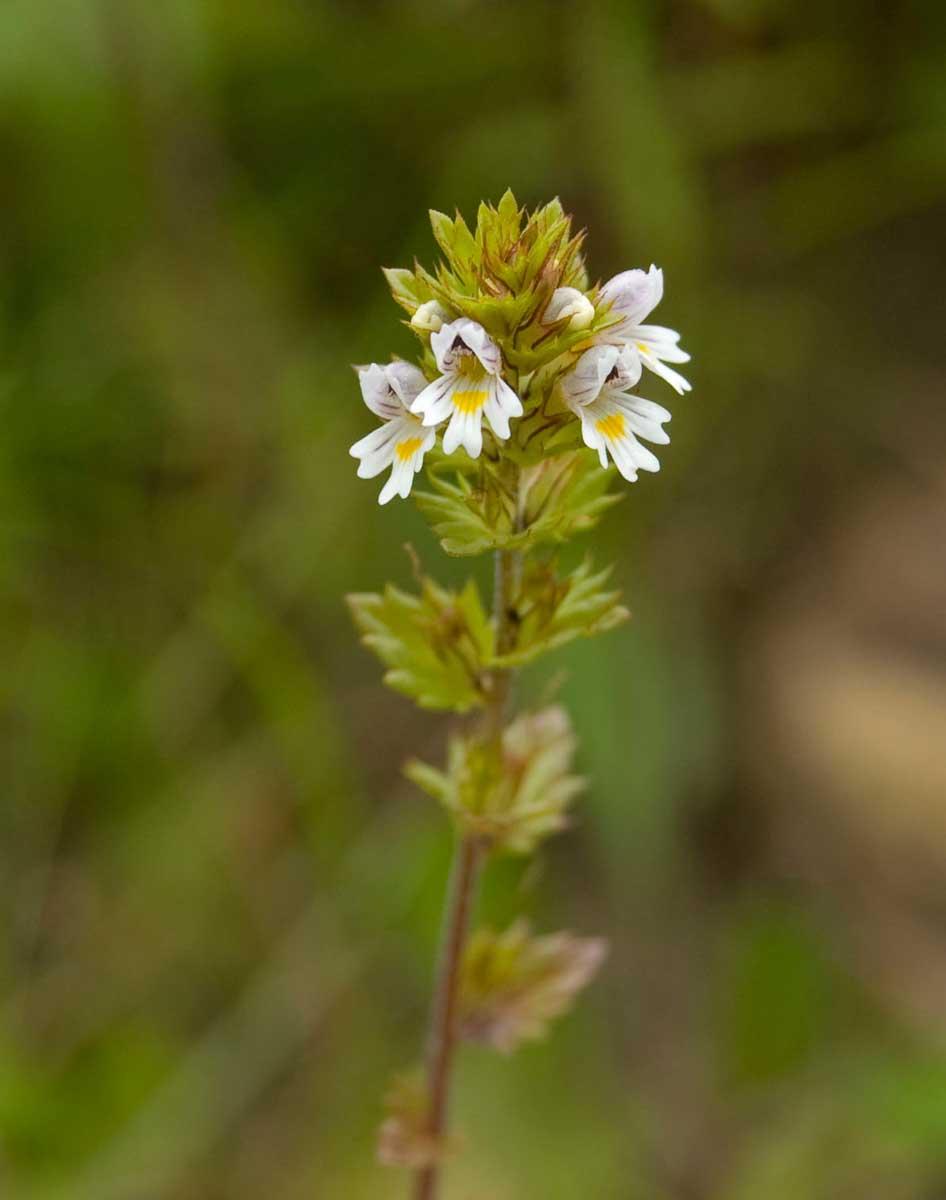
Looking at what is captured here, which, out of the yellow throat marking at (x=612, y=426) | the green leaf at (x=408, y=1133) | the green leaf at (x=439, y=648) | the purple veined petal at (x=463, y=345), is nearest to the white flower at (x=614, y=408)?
the yellow throat marking at (x=612, y=426)

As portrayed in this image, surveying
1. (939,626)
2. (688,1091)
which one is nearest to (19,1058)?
(688,1091)

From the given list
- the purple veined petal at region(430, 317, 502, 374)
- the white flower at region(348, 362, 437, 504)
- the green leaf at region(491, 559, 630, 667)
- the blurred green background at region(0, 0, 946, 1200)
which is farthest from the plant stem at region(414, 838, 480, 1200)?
the blurred green background at region(0, 0, 946, 1200)

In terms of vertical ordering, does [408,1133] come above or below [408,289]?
below

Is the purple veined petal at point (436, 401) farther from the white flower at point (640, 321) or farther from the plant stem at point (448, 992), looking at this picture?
the plant stem at point (448, 992)

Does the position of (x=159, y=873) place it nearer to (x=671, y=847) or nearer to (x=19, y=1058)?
(x=19, y=1058)

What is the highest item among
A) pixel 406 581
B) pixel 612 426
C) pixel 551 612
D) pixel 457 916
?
pixel 612 426

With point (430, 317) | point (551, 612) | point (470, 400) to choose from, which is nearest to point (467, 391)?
point (470, 400)

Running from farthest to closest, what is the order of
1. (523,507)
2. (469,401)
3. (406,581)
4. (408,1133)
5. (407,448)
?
1. (406,581)
2. (408,1133)
3. (523,507)
4. (407,448)
5. (469,401)

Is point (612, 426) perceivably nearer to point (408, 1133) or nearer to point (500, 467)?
point (500, 467)
